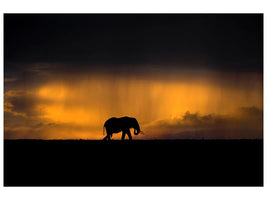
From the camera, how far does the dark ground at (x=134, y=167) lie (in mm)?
15234

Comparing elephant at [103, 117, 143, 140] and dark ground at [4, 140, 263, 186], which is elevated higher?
elephant at [103, 117, 143, 140]

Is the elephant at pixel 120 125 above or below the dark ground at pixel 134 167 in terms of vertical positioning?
above

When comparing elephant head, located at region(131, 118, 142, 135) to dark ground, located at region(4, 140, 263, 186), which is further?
elephant head, located at region(131, 118, 142, 135)

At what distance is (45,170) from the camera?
16547mm

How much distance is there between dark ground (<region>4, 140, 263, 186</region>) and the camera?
15.2 metres

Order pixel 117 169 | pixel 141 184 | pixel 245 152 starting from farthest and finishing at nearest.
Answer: pixel 245 152 < pixel 117 169 < pixel 141 184

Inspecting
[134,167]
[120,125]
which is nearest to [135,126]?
[120,125]

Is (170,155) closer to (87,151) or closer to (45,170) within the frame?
(87,151)

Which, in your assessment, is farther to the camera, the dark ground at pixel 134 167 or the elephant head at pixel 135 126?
the elephant head at pixel 135 126

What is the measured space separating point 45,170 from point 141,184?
14.3ft

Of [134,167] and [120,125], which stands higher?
[120,125]

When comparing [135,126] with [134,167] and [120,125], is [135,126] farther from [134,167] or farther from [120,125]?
[134,167]

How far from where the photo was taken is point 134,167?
1666cm

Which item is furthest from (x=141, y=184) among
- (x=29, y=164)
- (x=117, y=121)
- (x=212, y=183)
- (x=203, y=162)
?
(x=117, y=121)
